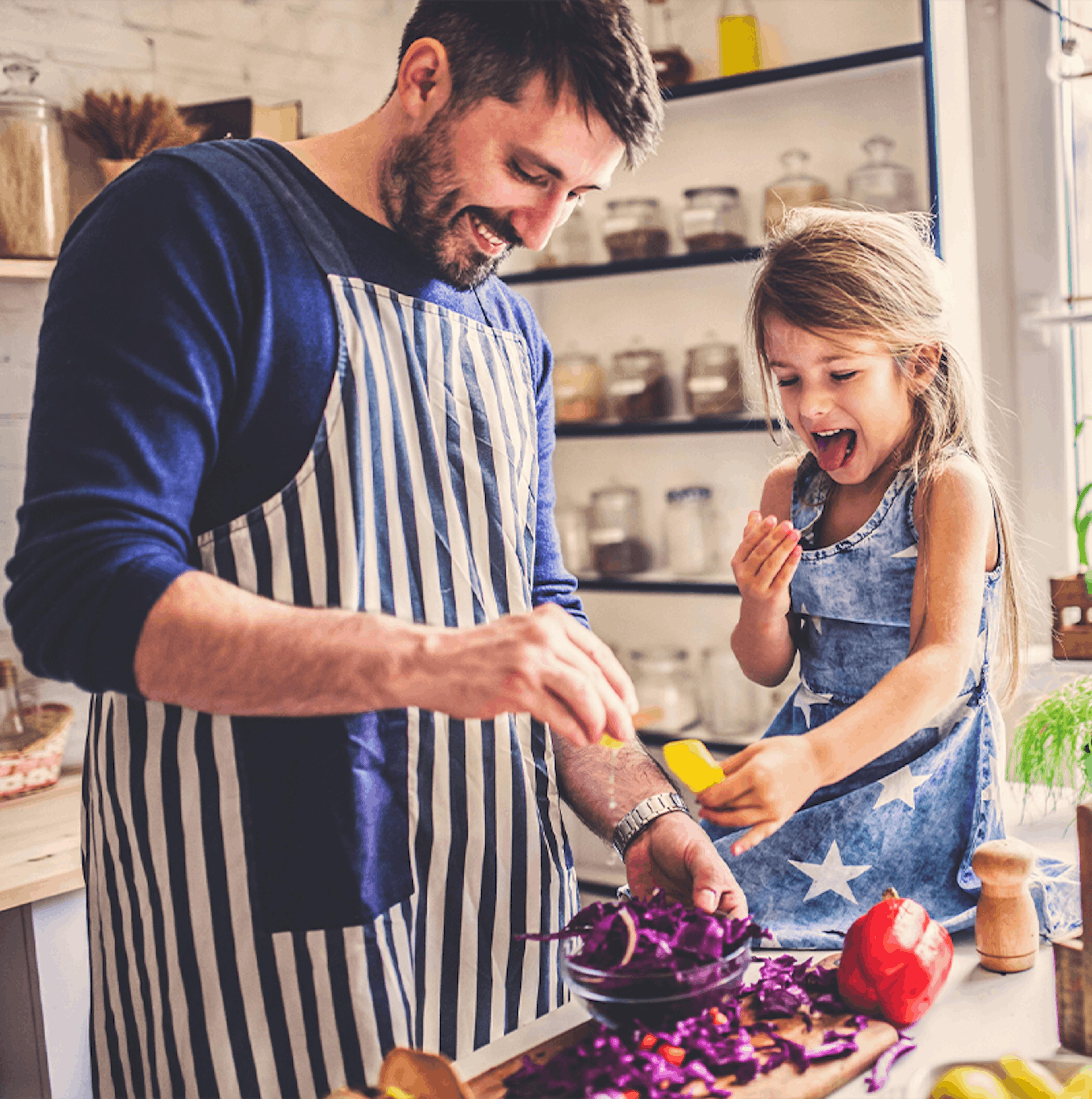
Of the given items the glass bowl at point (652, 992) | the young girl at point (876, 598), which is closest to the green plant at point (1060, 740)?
the young girl at point (876, 598)

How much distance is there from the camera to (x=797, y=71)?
2.89 meters

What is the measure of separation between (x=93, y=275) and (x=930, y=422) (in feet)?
3.49

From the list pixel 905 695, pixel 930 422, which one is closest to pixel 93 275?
pixel 905 695

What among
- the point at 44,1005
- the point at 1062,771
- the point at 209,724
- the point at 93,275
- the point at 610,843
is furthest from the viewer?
the point at 44,1005

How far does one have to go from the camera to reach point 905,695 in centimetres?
128

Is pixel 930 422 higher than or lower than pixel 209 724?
higher

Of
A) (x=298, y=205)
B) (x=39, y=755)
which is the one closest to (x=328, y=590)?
(x=298, y=205)

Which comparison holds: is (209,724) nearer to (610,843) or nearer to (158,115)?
(610,843)

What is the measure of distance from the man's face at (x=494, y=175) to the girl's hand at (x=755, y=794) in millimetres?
554

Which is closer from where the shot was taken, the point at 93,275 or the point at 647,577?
the point at 93,275

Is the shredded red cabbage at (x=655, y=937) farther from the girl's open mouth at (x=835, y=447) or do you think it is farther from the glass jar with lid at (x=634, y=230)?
the glass jar with lid at (x=634, y=230)

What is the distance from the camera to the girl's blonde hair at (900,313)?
1479mm

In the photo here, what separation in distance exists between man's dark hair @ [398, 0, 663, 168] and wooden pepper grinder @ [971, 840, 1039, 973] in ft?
2.59

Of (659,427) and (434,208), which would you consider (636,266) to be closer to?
(659,427)
